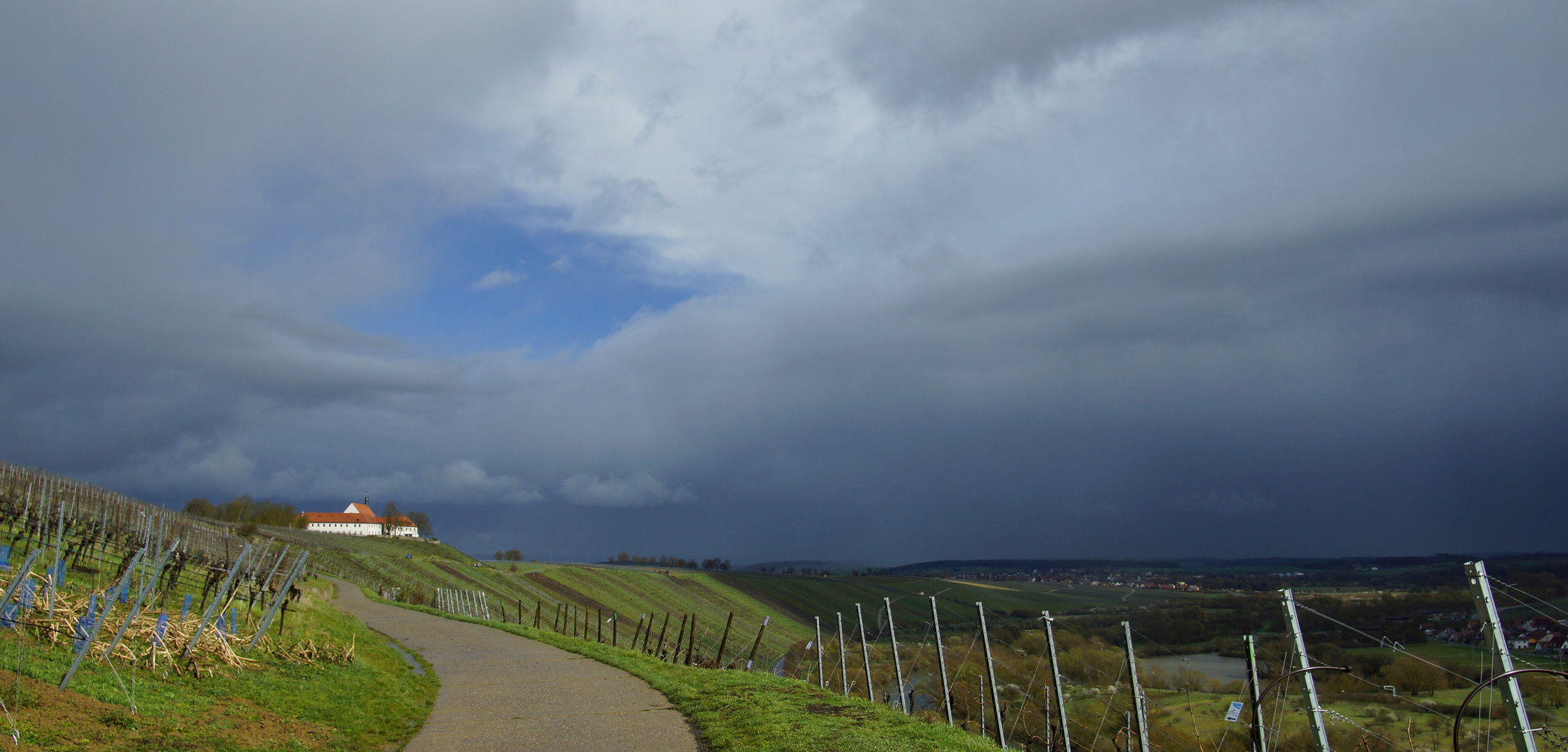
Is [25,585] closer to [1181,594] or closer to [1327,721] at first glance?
[1327,721]

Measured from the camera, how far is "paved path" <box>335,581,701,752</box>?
12.1 meters

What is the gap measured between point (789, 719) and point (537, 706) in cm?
496

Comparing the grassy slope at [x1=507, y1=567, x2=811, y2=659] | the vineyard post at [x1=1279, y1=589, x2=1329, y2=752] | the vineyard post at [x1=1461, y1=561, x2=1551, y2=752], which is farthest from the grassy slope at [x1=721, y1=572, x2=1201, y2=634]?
the vineyard post at [x1=1461, y1=561, x2=1551, y2=752]

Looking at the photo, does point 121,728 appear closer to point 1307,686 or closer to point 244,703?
point 244,703

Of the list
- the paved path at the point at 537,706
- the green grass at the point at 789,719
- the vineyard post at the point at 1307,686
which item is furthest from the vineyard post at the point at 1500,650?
the paved path at the point at 537,706

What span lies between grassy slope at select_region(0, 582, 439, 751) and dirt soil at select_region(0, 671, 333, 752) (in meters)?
0.02

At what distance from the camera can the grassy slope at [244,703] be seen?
32.7 ft

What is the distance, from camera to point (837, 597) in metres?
113

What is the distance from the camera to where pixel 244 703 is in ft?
40.7

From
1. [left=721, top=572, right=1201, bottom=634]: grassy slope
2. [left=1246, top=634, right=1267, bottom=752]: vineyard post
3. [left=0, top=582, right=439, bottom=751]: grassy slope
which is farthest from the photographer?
[left=721, top=572, right=1201, bottom=634]: grassy slope

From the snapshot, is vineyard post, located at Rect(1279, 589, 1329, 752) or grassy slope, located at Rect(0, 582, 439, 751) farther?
grassy slope, located at Rect(0, 582, 439, 751)

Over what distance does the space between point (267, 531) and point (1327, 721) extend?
98.8m

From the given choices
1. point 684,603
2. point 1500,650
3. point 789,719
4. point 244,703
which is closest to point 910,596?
point 684,603

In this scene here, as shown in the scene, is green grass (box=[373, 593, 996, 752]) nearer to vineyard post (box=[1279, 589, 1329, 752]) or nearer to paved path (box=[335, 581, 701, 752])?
paved path (box=[335, 581, 701, 752])
